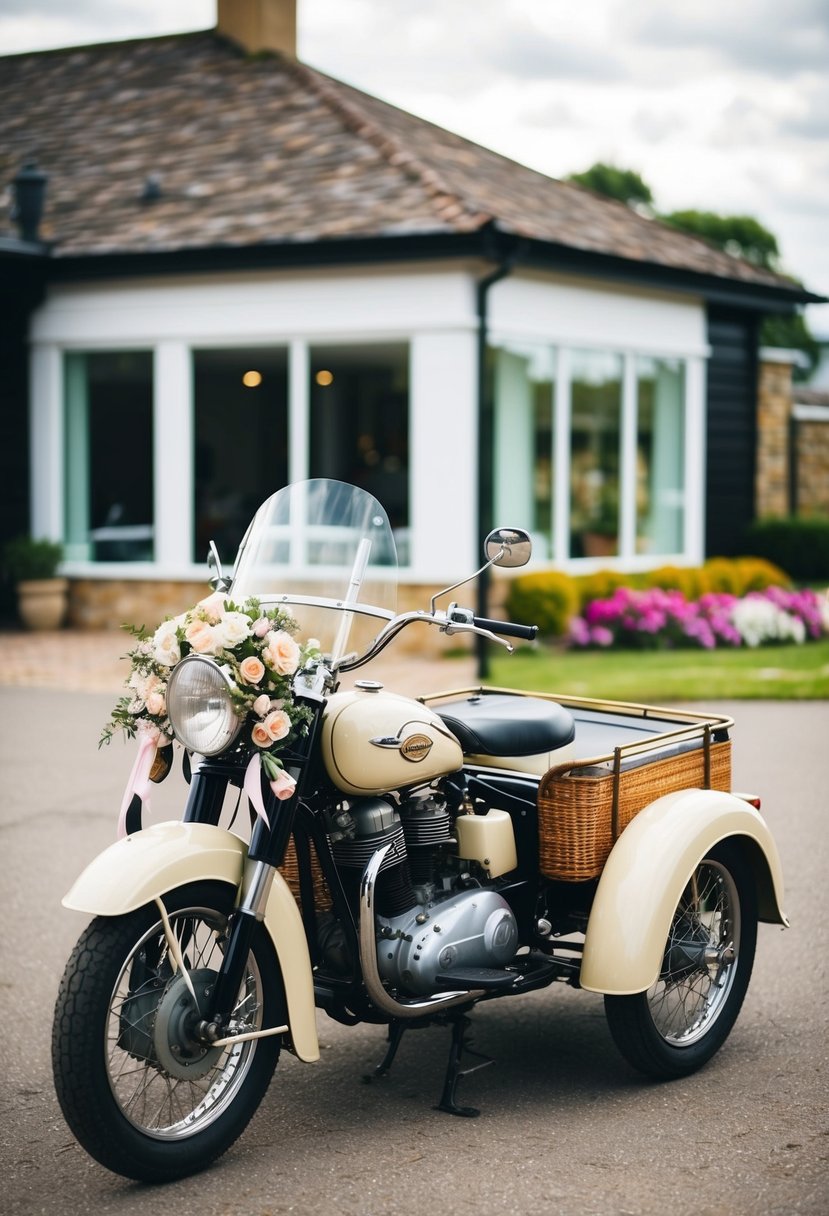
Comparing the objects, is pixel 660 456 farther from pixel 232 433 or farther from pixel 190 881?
pixel 190 881

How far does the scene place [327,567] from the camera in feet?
12.5

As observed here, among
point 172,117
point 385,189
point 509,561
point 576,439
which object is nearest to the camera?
point 509,561

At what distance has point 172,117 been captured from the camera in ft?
55.1

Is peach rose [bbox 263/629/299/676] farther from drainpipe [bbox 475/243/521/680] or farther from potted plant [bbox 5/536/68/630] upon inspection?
potted plant [bbox 5/536/68/630]

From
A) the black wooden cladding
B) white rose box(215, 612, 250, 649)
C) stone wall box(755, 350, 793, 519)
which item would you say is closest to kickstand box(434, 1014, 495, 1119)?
white rose box(215, 612, 250, 649)

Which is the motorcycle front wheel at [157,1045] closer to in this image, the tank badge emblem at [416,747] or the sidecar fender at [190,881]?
the sidecar fender at [190,881]

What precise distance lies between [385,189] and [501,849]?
429 inches

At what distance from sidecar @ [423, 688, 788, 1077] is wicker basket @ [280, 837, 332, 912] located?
1.63 ft

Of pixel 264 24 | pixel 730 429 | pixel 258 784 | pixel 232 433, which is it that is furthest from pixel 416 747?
pixel 264 24

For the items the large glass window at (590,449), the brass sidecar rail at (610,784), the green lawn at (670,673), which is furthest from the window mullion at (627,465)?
the brass sidecar rail at (610,784)

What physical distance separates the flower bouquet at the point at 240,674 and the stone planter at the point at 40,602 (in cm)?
1127

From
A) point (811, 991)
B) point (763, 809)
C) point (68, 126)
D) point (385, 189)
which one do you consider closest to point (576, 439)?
point (385, 189)

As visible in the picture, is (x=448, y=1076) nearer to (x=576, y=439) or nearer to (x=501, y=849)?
(x=501, y=849)

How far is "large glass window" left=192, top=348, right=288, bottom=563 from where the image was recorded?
14.7 metres
